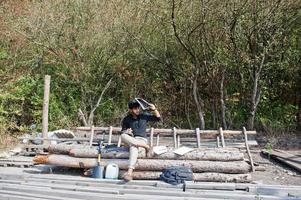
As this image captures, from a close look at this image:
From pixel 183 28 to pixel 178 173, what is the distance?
22.1 ft

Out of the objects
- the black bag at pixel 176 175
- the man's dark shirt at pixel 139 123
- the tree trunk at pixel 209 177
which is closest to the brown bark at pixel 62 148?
the man's dark shirt at pixel 139 123

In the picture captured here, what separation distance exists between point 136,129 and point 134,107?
42 centimetres

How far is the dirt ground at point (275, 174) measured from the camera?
9.10 metres

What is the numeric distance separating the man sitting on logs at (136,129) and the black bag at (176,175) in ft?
2.13

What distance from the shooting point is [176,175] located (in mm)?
8445

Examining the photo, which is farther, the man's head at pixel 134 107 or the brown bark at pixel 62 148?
the brown bark at pixel 62 148

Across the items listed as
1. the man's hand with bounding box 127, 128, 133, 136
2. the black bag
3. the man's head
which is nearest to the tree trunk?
the black bag

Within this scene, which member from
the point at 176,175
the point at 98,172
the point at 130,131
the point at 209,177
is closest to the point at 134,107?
→ the point at 130,131

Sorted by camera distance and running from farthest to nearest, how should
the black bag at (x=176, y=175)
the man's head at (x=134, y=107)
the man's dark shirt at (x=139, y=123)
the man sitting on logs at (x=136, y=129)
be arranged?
the man's dark shirt at (x=139, y=123), the man's head at (x=134, y=107), the man sitting on logs at (x=136, y=129), the black bag at (x=176, y=175)

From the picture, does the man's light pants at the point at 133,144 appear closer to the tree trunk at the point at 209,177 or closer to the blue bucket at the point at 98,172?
the tree trunk at the point at 209,177

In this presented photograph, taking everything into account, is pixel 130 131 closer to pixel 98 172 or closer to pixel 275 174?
pixel 98 172

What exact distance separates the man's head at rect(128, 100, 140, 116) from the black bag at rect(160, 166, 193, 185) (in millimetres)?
1342

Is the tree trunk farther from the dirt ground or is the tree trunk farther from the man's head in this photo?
the man's head

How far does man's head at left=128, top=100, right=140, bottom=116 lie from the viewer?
9367mm
